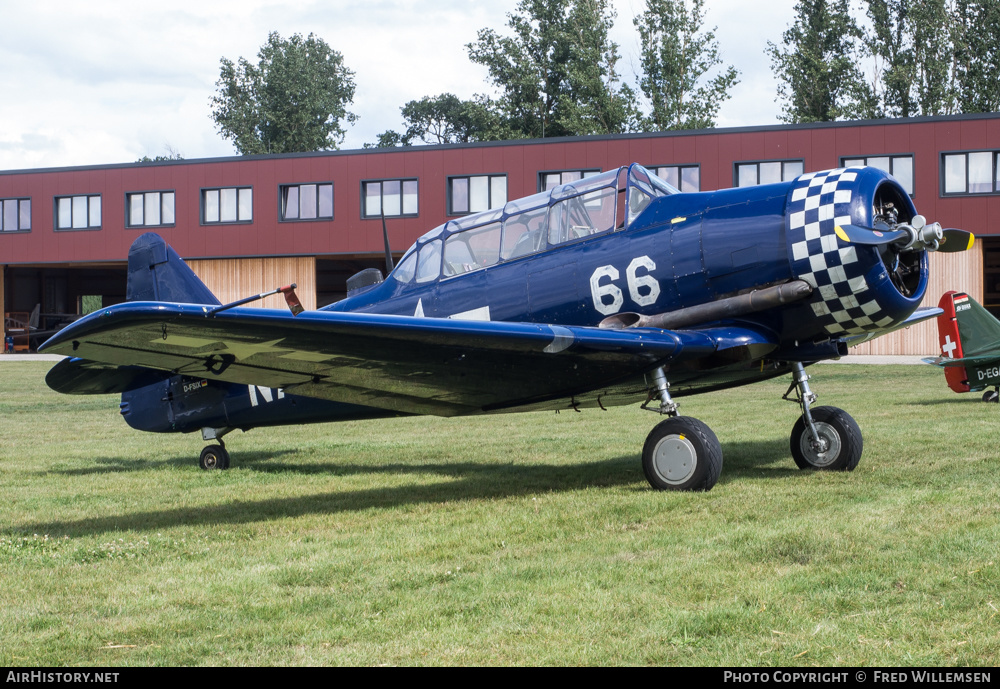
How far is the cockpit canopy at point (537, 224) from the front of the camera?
25.4 ft

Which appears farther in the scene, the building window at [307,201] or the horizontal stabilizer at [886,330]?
the building window at [307,201]

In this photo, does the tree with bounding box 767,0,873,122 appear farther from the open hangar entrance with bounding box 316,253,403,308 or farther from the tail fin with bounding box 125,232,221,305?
the tail fin with bounding box 125,232,221,305

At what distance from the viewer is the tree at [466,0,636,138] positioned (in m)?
53.8

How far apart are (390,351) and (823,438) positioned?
4.01 m

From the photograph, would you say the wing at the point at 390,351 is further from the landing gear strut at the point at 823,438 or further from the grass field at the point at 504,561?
the landing gear strut at the point at 823,438

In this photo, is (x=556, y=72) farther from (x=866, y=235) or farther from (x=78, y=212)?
(x=866, y=235)

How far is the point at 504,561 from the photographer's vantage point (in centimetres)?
500

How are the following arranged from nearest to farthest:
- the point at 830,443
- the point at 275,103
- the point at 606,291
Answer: the point at 606,291 < the point at 830,443 < the point at 275,103

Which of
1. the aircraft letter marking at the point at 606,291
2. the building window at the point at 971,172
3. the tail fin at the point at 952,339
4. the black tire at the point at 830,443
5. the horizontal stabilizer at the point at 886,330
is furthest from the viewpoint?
the building window at the point at 971,172

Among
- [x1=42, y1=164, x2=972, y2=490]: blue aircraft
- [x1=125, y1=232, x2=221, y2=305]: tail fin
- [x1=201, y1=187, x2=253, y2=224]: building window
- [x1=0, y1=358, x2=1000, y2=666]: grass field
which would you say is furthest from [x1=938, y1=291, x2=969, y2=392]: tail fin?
[x1=201, y1=187, x2=253, y2=224]: building window

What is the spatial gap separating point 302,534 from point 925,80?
53.6 metres

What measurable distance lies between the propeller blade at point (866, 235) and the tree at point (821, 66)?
161 feet

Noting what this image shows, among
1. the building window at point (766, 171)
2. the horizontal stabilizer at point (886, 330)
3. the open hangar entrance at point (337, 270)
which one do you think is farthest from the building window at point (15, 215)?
the horizontal stabilizer at point (886, 330)

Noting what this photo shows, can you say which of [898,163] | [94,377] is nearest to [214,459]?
[94,377]
